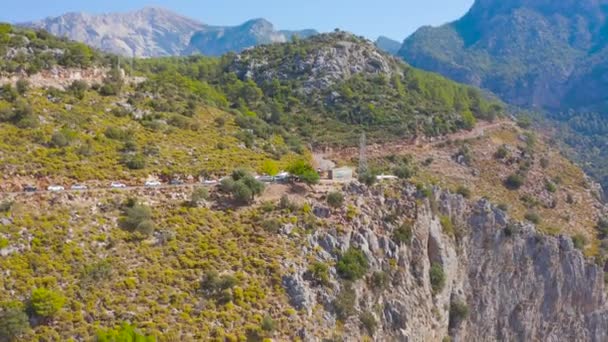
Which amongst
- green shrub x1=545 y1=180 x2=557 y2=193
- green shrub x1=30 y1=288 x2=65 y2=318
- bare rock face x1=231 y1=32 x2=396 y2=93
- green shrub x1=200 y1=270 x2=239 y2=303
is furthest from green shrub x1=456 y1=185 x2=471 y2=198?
green shrub x1=30 y1=288 x2=65 y2=318

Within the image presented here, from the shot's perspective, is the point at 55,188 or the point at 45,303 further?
the point at 55,188

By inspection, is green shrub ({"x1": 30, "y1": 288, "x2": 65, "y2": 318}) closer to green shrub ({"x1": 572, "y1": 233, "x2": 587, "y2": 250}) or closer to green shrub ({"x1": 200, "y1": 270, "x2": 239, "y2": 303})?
green shrub ({"x1": 200, "y1": 270, "x2": 239, "y2": 303})

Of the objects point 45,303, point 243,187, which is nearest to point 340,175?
point 243,187

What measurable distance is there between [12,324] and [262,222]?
17.1 metres

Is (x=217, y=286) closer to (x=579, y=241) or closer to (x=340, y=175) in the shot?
(x=340, y=175)

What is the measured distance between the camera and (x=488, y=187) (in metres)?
61.3

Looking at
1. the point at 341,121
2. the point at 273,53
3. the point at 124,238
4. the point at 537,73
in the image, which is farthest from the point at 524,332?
the point at 537,73

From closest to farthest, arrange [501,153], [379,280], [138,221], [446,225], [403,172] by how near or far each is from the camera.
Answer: [138,221] < [379,280] < [446,225] < [403,172] < [501,153]

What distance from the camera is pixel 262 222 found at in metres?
36.6

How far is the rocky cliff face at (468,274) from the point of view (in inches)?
1559

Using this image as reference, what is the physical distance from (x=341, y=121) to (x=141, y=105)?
31.6 metres

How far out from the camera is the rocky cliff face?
39.6 metres

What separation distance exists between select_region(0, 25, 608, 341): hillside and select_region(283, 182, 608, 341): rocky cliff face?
0.16 meters

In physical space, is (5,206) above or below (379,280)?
above
